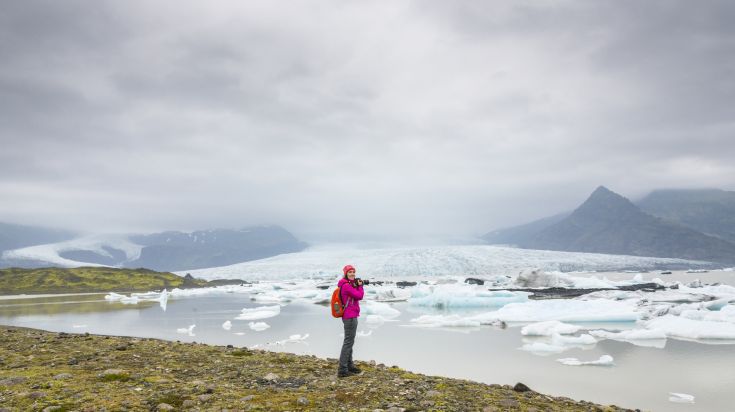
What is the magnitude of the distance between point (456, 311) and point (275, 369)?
2620 centimetres

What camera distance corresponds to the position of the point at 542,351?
16.0 meters

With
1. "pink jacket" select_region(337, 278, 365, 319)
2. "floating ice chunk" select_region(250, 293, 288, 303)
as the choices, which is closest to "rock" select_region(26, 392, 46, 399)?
"pink jacket" select_region(337, 278, 365, 319)

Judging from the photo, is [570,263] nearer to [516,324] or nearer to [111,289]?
[516,324]

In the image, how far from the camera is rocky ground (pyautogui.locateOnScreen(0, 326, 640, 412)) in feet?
22.2

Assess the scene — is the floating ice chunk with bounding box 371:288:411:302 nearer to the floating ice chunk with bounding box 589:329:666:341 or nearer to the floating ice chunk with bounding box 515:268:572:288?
the floating ice chunk with bounding box 515:268:572:288

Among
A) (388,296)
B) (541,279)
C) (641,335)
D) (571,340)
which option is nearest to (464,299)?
(388,296)

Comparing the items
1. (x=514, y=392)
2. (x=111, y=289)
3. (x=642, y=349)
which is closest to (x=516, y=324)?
(x=642, y=349)

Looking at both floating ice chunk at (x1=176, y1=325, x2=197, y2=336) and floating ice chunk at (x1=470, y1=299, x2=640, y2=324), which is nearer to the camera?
floating ice chunk at (x1=176, y1=325, x2=197, y2=336)

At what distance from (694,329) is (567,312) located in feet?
24.5

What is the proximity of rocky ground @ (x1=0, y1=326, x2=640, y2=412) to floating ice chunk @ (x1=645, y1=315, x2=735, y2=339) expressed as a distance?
14.1 m

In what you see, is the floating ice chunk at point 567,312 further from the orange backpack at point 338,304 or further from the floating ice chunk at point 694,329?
the orange backpack at point 338,304

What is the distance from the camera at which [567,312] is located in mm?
26016

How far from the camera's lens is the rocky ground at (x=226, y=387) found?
266 inches

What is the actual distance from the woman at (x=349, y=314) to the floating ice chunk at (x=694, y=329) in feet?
52.2
